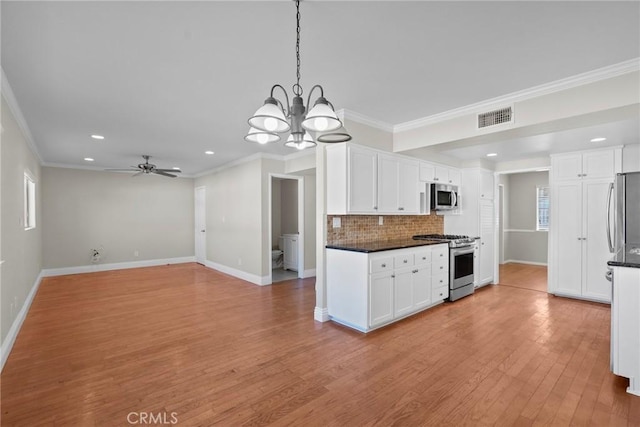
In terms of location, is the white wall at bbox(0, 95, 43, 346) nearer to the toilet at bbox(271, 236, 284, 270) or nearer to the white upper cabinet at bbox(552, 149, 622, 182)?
the toilet at bbox(271, 236, 284, 270)

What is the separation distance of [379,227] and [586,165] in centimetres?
329

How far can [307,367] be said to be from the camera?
2.59 meters

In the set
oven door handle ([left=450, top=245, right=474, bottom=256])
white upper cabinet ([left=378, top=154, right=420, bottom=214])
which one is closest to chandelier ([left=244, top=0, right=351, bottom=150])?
white upper cabinet ([left=378, top=154, right=420, bottom=214])

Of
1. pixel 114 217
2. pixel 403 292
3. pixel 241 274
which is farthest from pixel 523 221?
pixel 114 217

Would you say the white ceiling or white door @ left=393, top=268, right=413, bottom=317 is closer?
the white ceiling

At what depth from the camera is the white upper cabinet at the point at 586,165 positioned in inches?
171

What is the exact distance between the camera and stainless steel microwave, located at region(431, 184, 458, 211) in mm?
4844

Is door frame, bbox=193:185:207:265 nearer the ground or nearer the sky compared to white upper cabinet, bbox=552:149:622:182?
nearer the ground

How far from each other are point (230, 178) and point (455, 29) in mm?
5604

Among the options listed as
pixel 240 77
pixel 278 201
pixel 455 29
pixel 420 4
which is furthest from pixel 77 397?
pixel 278 201

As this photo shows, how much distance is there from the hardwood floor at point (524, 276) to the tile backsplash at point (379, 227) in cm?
175

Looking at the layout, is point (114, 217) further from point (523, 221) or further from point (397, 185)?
point (523, 221)

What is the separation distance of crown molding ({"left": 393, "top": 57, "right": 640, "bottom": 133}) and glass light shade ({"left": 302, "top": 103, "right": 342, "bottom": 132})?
2186 mm

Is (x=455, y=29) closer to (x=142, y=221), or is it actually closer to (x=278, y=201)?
(x=278, y=201)
